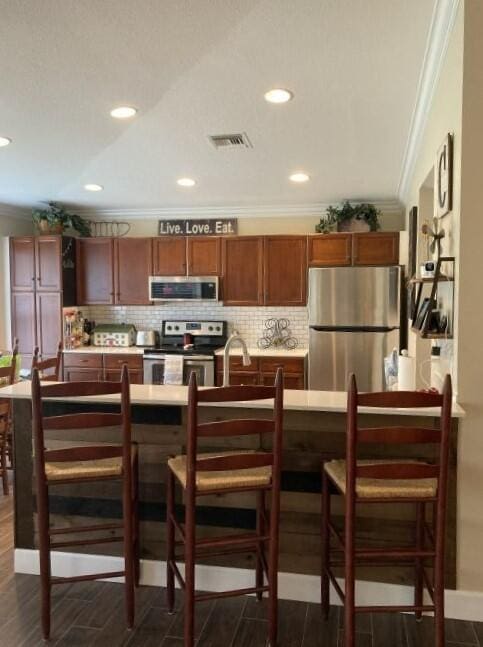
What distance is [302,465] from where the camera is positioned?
2521 millimetres

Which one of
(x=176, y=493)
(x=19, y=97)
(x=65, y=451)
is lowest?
(x=176, y=493)

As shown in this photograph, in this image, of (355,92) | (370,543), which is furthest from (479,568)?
(355,92)

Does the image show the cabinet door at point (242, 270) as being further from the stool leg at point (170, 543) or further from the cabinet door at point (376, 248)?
the stool leg at point (170, 543)

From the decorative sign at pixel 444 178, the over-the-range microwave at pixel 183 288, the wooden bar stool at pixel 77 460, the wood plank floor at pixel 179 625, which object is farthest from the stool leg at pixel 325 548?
the over-the-range microwave at pixel 183 288

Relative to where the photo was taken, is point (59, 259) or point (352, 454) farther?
point (59, 259)

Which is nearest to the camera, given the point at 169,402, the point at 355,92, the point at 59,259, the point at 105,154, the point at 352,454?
the point at 352,454

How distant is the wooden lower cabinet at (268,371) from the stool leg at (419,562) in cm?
322

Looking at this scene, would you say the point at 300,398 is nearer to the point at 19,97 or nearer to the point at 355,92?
the point at 355,92

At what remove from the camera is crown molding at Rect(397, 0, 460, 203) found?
2.14m

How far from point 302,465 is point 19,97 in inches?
96.4

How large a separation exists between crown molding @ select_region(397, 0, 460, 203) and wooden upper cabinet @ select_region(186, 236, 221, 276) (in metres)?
2.59

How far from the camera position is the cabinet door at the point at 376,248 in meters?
5.53

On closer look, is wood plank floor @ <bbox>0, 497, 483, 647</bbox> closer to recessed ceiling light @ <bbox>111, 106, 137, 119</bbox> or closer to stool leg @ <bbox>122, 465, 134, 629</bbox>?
stool leg @ <bbox>122, 465, 134, 629</bbox>

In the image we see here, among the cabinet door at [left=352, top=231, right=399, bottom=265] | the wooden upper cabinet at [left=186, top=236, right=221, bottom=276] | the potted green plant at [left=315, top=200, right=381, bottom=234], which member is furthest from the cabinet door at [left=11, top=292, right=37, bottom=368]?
the cabinet door at [left=352, top=231, right=399, bottom=265]
